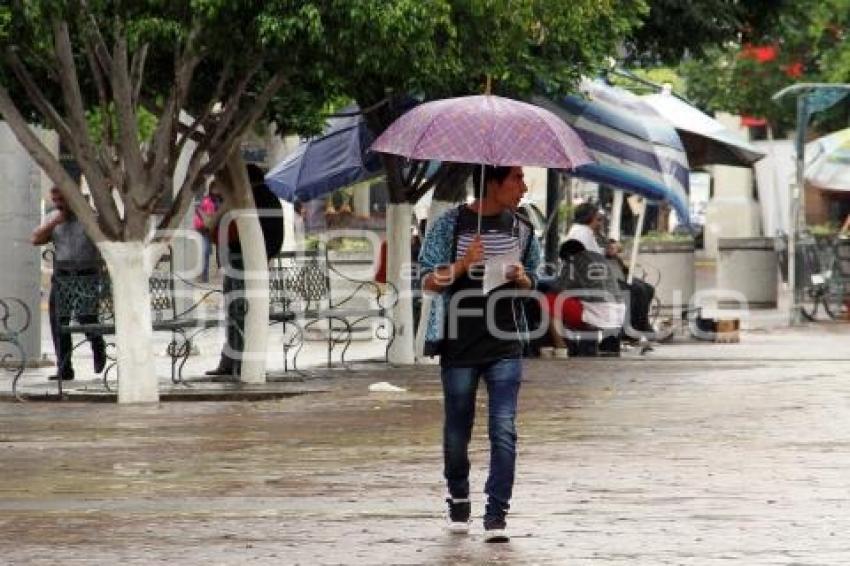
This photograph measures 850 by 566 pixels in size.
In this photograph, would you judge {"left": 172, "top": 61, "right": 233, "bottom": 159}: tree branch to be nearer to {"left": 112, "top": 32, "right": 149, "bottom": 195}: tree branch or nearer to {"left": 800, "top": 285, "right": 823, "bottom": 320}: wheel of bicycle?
{"left": 112, "top": 32, "right": 149, "bottom": 195}: tree branch

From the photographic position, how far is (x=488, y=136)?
11469mm

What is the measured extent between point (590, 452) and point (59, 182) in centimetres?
556

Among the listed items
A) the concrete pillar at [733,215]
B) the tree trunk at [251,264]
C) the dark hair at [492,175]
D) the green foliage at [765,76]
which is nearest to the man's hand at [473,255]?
the dark hair at [492,175]

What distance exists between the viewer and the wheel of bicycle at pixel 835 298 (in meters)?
33.4

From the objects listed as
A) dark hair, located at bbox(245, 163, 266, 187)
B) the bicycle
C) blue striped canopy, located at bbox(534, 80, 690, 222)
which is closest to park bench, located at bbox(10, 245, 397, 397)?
dark hair, located at bbox(245, 163, 266, 187)

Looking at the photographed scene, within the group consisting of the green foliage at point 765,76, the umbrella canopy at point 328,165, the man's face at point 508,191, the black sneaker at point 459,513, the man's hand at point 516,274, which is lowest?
the black sneaker at point 459,513

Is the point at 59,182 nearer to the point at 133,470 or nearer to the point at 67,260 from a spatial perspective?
the point at 67,260

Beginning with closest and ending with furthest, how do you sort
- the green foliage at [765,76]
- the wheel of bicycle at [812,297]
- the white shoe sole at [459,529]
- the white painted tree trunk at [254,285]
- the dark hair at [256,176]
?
the white shoe sole at [459,529], the white painted tree trunk at [254,285], the dark hair at [256,176], the wheel of bicycle at [812,297], the green foliage at [765,76]

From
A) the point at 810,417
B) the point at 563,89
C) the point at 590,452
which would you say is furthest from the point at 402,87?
the point at 590,452

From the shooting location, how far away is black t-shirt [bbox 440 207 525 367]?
11.0 meters

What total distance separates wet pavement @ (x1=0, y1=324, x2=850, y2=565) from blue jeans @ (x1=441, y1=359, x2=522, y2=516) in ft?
0.90

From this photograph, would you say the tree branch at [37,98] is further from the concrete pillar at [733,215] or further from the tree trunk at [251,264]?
the concrete pillar at [733,215]

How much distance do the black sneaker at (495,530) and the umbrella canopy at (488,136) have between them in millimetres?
1620

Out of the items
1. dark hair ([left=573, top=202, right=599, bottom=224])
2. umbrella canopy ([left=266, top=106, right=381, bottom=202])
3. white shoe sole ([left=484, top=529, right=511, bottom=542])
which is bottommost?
white shoe sole ([left=484, top=529, right=511, bottom=542])
